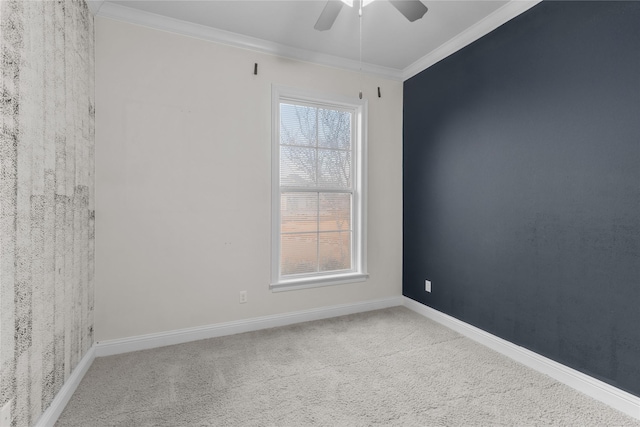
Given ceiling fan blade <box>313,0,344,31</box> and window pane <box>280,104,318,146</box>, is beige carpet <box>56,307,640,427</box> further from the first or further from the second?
ceiling fan blade <box>313,0,344,31</box>

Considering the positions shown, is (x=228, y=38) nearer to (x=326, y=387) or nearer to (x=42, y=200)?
(x=42, y=200)

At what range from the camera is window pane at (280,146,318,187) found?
3.08m

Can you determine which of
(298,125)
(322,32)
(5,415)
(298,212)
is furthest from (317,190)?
(5,415)

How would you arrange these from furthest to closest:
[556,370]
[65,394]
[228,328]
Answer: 1. [228,328]
2. [556,370]
3. [65,394]

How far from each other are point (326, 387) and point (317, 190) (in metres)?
1.83

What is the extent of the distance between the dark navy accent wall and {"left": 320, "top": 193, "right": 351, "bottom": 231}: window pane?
91 centimetres

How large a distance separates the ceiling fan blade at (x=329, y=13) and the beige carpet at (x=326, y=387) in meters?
2.39

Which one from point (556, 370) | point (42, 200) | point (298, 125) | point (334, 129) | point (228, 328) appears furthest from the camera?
point (334, 129)

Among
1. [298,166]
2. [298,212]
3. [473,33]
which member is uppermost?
[473,33]

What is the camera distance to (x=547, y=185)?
84.9 inches

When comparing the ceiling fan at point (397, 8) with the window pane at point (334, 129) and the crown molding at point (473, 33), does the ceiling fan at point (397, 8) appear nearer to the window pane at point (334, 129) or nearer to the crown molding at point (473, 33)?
the crown molding at point (473, 33)

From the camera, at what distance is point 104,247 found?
241cm

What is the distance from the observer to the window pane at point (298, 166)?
3076mm

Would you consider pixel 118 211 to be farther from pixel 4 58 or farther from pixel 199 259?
pixel 4 58
